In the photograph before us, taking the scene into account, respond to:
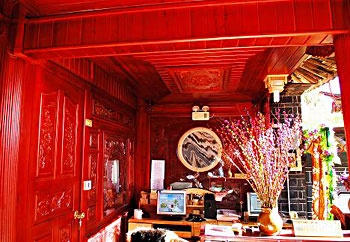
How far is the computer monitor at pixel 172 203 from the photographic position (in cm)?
393

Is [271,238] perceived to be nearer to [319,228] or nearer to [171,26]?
[319,228]

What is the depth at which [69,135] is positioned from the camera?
246cm

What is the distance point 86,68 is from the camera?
8.91ft

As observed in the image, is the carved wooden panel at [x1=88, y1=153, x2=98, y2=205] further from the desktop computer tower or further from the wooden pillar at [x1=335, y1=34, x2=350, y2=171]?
the wooden pillar at [x1=335, y1=34, x2=350, y2=171]

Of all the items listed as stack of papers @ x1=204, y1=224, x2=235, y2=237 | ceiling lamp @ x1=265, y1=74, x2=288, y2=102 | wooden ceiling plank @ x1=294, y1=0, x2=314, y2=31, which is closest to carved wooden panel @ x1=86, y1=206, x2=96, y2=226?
stack of papers @ x1=204, y1=224, x2=235, y2=237

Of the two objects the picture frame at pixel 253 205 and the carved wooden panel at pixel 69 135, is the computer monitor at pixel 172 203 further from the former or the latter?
the carved wooden panel at pixel 69 135

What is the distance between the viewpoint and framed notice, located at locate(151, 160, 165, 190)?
4.41m

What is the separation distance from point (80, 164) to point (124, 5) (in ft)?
5.51

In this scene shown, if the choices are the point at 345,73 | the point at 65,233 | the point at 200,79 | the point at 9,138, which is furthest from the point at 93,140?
the point at 345,73

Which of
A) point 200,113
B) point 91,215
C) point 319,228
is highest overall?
point 200,113

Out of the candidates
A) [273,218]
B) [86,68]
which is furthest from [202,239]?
[86,68]

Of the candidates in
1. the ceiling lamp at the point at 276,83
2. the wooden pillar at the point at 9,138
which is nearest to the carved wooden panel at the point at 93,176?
the wooden pillar at the point at 9,138

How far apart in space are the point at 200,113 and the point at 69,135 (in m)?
2.45

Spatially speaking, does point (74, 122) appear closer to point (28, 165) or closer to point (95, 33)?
point (28, 165)
